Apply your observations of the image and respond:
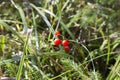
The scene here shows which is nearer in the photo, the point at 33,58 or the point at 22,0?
the point at 33,58

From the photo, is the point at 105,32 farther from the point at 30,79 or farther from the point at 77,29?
the point at 30,79

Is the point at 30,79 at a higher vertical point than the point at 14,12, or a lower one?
lower

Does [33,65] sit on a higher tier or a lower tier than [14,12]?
lower

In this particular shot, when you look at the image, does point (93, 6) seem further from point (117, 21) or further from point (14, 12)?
point (14, 12)

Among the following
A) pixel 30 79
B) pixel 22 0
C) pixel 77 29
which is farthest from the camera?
pixel 22 0

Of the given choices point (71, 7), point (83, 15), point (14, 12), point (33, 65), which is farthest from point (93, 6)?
point (33, 65)

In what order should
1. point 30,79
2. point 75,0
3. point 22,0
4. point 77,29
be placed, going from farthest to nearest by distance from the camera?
point 22,0, point 75,0, point 77,29, point 30,79
